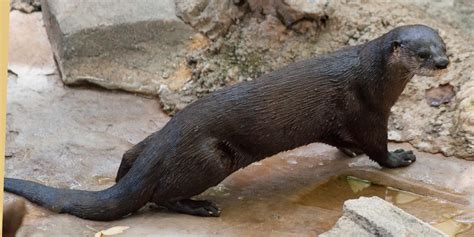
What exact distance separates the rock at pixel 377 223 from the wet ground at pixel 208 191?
0.37 metres

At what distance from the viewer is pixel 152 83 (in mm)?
4125

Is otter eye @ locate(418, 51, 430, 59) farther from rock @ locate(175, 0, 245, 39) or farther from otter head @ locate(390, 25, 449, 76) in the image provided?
rock @ locate(175, 0, 245, 39)

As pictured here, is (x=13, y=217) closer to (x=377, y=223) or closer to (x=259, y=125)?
(x=259, y=125)

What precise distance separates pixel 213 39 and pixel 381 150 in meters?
1.14

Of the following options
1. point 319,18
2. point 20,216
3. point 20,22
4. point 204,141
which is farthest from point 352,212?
point 20,22

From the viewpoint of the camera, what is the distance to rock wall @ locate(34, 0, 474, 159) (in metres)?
4.07

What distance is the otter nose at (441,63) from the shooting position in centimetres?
317

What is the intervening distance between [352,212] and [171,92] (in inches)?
62.1

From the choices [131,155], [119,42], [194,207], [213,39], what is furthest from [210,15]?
[194,207]

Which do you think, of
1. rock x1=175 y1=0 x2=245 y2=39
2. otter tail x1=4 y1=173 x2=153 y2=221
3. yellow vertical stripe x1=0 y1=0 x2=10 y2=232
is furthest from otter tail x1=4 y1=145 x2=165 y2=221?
rock x1=175 y1=0 x2=245 y2=39

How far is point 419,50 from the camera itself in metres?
3.22

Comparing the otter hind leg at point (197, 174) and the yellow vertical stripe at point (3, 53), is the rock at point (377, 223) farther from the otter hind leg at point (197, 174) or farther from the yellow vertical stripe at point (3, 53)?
the yellow vertical stripe at point (3, 53)

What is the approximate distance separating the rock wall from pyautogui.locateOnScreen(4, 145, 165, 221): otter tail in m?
0.90

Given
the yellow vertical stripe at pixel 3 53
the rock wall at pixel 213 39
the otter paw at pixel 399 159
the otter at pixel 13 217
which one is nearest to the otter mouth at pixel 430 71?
the otter paw at pixel 399 159
